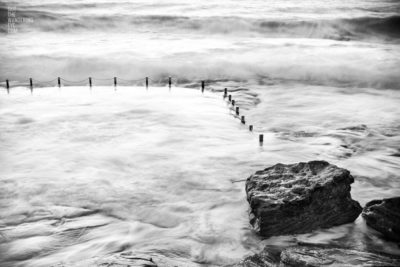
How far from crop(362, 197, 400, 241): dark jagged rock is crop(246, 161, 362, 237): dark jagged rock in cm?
34

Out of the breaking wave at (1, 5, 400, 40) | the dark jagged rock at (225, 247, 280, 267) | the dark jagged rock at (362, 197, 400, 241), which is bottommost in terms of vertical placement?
the dark jagged rock at (225, 247, 280, 267)

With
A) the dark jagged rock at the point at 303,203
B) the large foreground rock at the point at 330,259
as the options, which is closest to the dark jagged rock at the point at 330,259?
the large foreground rock at the point at 330,259

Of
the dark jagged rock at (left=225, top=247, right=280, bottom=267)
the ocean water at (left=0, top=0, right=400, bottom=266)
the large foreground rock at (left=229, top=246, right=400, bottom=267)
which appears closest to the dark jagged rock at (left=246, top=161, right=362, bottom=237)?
the ocean water at (left=0, top=0, right=400, bottom=266)

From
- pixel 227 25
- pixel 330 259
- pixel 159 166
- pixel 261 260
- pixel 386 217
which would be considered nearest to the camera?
pixel 330 259

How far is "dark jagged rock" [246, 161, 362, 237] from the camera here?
6484 mm

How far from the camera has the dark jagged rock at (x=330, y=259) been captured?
4.89 m

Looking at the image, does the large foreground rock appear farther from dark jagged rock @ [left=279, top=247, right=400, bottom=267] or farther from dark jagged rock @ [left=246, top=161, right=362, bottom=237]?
dark jagged rock @ [left=246, top=161, right=362, bottom=237]

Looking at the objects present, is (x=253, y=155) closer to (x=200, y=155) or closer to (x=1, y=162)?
(x=200, y=155)

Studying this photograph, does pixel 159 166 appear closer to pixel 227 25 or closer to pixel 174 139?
pixel 174 139

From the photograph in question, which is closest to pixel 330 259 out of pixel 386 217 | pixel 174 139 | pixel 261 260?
pixel 261 260

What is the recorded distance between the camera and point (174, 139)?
11969 mm

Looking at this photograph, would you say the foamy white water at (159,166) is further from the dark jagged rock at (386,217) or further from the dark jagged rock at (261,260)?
the dark jagged rock at (261,260)

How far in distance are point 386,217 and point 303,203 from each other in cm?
142

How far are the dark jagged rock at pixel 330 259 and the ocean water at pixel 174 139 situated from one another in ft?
3.88
